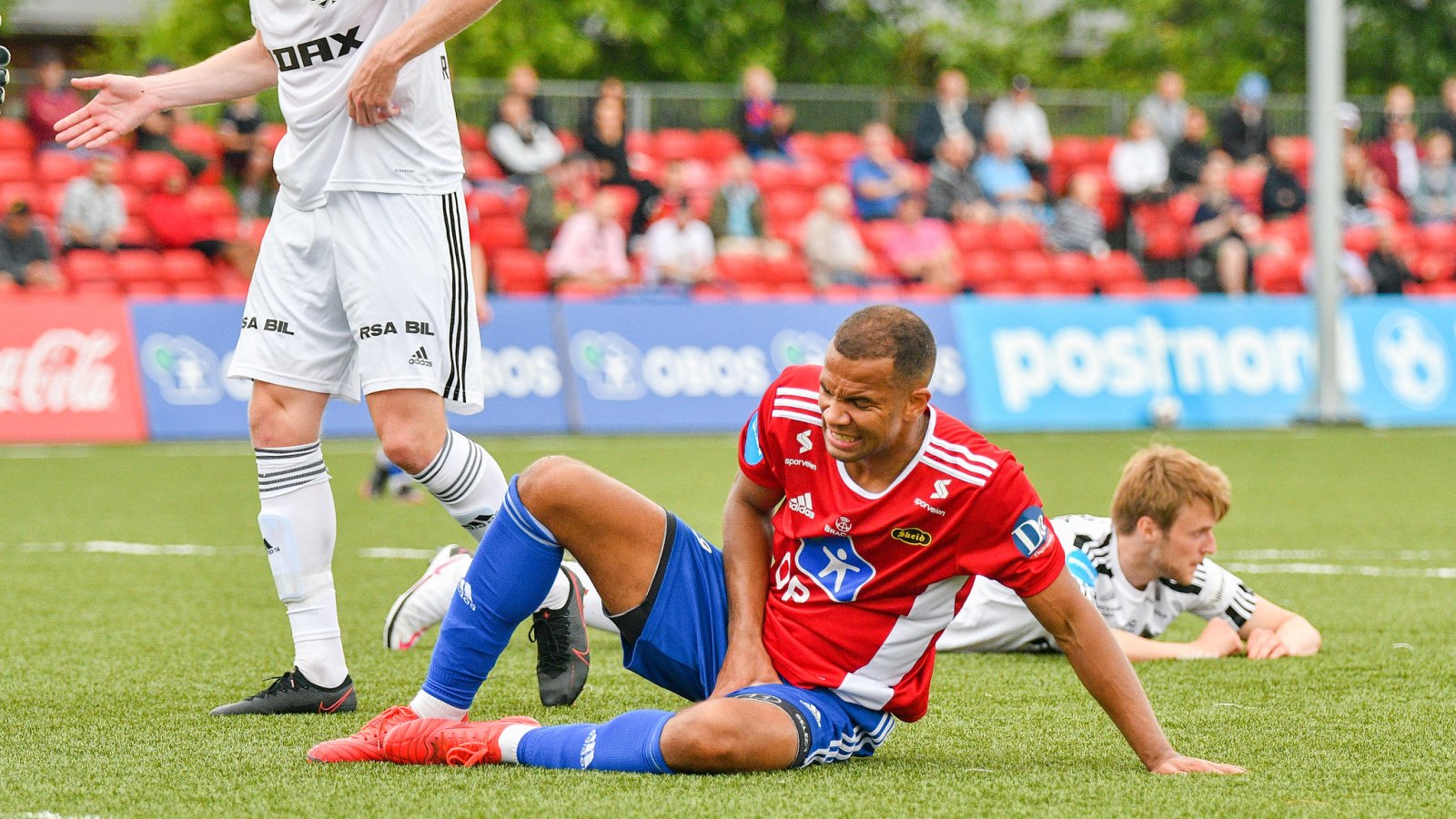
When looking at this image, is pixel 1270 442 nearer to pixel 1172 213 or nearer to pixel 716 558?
pixel 1172 213

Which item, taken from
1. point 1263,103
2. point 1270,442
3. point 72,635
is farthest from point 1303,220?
point 72,635

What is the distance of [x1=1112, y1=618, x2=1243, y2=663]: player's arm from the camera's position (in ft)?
17.3

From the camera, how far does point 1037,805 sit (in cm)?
339

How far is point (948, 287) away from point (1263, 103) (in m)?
5.72

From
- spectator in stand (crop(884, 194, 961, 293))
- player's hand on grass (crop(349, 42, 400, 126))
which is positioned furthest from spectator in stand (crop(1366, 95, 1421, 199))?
player's hand on grass (crop(349, 42, 400, 126))

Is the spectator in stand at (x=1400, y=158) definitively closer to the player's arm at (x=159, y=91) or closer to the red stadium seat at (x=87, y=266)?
the red stadium seat at (x=87, y=266)

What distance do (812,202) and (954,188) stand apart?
144 centimetres

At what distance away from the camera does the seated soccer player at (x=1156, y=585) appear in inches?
201

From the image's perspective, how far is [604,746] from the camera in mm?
3650

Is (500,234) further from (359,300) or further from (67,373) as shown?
(359,300)

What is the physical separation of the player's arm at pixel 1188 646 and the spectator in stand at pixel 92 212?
1136 centimetres

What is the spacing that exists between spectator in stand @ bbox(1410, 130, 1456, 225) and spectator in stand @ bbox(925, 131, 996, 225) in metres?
5.62

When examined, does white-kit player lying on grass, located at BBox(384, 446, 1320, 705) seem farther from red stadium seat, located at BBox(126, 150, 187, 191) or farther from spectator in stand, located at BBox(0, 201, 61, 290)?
red stadium seat, located at BBox(126, 150, 187, 191)

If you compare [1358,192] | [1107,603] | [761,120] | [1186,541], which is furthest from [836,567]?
[1358,192]
